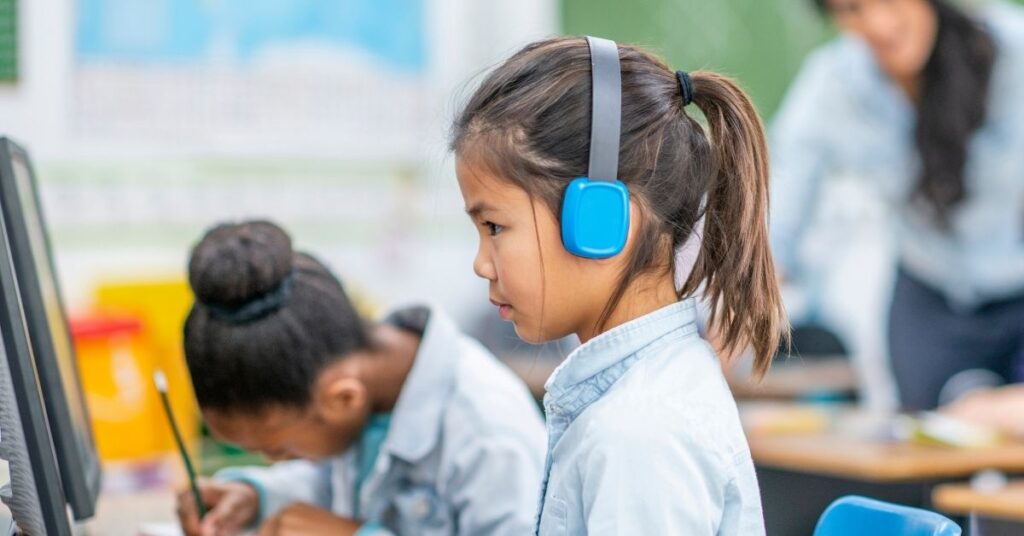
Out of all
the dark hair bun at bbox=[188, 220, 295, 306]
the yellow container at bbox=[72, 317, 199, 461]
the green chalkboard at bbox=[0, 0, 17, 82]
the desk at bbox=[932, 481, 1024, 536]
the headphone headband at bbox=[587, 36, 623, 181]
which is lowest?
the yellow container at bbox=[72, 317, 199, 461]

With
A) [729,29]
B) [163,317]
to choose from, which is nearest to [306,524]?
[163,317]

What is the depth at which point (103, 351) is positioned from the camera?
9.48ft

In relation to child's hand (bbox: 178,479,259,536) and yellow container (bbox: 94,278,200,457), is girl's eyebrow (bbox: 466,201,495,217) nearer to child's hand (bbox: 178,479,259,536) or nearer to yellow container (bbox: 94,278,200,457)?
child's hand (bbox: 178,479,259,536)

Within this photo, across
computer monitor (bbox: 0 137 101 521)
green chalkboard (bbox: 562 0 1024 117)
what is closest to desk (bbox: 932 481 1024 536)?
computer monitor (bbox: 0 137 101 521)

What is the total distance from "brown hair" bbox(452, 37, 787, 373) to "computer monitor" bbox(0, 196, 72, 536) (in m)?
0.37

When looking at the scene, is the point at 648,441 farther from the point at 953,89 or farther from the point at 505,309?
the point at 953,89

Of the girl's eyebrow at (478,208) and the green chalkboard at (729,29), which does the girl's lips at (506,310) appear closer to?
the girl's eyebrow at (478,208)

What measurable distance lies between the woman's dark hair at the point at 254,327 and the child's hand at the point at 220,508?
130mm

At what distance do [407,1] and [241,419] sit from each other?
111 inches

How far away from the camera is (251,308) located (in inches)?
53.2

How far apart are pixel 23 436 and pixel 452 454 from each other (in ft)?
1.84

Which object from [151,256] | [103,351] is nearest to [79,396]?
[103,351]

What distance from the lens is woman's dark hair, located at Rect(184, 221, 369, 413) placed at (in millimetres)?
1334

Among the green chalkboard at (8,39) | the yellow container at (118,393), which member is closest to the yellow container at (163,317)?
the yellow container at (118,393)
